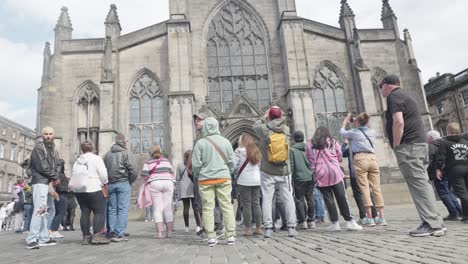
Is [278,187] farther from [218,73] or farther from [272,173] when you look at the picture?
[218,73]

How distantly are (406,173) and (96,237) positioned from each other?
475 centimetres

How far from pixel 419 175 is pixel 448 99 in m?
33.2

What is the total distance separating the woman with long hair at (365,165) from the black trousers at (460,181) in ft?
4.07

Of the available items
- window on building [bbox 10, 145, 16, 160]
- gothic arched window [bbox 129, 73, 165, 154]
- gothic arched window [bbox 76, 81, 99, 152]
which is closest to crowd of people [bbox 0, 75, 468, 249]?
gothic arched window [bbox 129, 73, 165, 154]

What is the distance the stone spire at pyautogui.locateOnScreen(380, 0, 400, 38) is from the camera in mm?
21188

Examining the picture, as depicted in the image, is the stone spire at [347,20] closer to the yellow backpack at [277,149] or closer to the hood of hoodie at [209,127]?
the yellow backpack at [277,149]

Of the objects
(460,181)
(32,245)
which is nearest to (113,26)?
(32,245)

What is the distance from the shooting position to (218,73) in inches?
808

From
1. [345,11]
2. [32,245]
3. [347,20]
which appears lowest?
[32,245]

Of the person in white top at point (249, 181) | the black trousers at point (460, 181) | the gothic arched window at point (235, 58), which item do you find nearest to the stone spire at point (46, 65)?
the gothic arched window at point (235, 58)

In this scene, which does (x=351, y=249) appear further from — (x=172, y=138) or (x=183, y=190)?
(x=172, y=138)

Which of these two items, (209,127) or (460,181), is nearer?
(209,127)

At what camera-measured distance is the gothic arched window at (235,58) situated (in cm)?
2039

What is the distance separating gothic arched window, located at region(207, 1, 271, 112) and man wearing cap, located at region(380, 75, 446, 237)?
15.6 m
